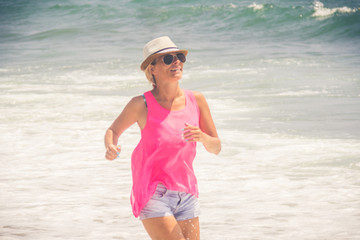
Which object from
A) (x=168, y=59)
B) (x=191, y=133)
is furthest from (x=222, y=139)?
(x=191, y=133)

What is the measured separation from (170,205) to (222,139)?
5190 millimetres

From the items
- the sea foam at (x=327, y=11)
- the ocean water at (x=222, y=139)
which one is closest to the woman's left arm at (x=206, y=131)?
the ocean water at (x=222, y=139)

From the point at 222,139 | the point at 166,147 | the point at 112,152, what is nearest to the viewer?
the point at 112,152

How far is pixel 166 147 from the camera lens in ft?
10.2

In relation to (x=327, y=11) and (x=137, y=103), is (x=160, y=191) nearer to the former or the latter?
(x=137, y=103)

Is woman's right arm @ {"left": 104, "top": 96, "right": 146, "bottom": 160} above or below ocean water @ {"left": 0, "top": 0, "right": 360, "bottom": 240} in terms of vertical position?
above

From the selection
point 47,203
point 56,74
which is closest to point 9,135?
point 47,203

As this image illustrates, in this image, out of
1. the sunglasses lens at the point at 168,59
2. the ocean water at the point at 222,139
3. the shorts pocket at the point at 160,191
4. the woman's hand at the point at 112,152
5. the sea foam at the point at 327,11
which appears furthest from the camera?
the sea foam at the point at 327,11

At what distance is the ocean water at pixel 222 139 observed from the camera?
520cm

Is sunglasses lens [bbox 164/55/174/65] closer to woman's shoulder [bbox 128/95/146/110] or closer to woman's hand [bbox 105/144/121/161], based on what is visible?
woman's shoulder [bbox 128/95/146/110]

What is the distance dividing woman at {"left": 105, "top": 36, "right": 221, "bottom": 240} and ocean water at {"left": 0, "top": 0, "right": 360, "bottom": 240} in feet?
5.78

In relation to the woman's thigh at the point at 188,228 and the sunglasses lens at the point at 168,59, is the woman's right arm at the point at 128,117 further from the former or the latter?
the woman's thigh at the point at 188,228

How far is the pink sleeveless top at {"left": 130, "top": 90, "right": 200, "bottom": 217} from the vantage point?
3.12m

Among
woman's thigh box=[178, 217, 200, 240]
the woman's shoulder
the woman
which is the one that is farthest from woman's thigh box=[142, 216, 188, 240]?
the woman's shoulder
